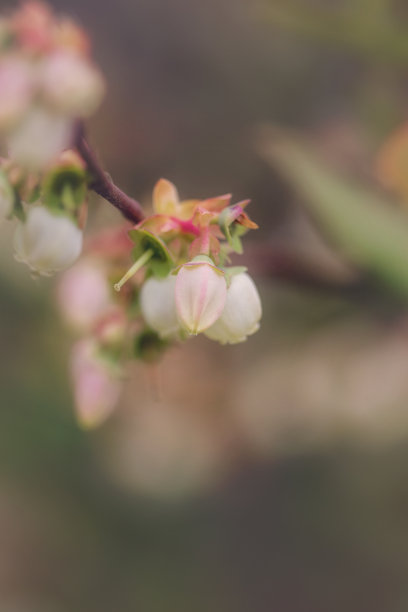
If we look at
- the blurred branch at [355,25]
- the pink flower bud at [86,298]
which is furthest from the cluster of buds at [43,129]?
the blurred branch at [355,25]

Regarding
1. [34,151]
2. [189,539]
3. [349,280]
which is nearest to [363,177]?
[349,280]

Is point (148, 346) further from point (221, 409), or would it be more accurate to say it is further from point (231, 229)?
point (221, 409)

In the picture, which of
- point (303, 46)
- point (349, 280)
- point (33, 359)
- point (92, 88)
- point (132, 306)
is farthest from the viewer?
point (303, 46)

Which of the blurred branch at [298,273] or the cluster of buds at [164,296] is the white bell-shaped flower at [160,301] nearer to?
the cluster of buds at [164,296]

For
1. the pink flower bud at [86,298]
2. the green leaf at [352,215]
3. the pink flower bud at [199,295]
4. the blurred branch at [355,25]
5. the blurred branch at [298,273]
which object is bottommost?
the pink flower bud at [199,295]

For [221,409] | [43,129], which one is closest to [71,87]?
[43,129]

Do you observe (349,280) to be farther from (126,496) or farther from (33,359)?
(126,496)

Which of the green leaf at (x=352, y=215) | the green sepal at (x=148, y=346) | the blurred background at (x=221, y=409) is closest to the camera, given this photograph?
the green sepal at (x=148, y=346)

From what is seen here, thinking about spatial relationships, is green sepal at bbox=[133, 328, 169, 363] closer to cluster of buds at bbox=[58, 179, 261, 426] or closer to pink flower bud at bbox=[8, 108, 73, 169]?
cluster of buds at bbox=[58, 179, 261, 426]
